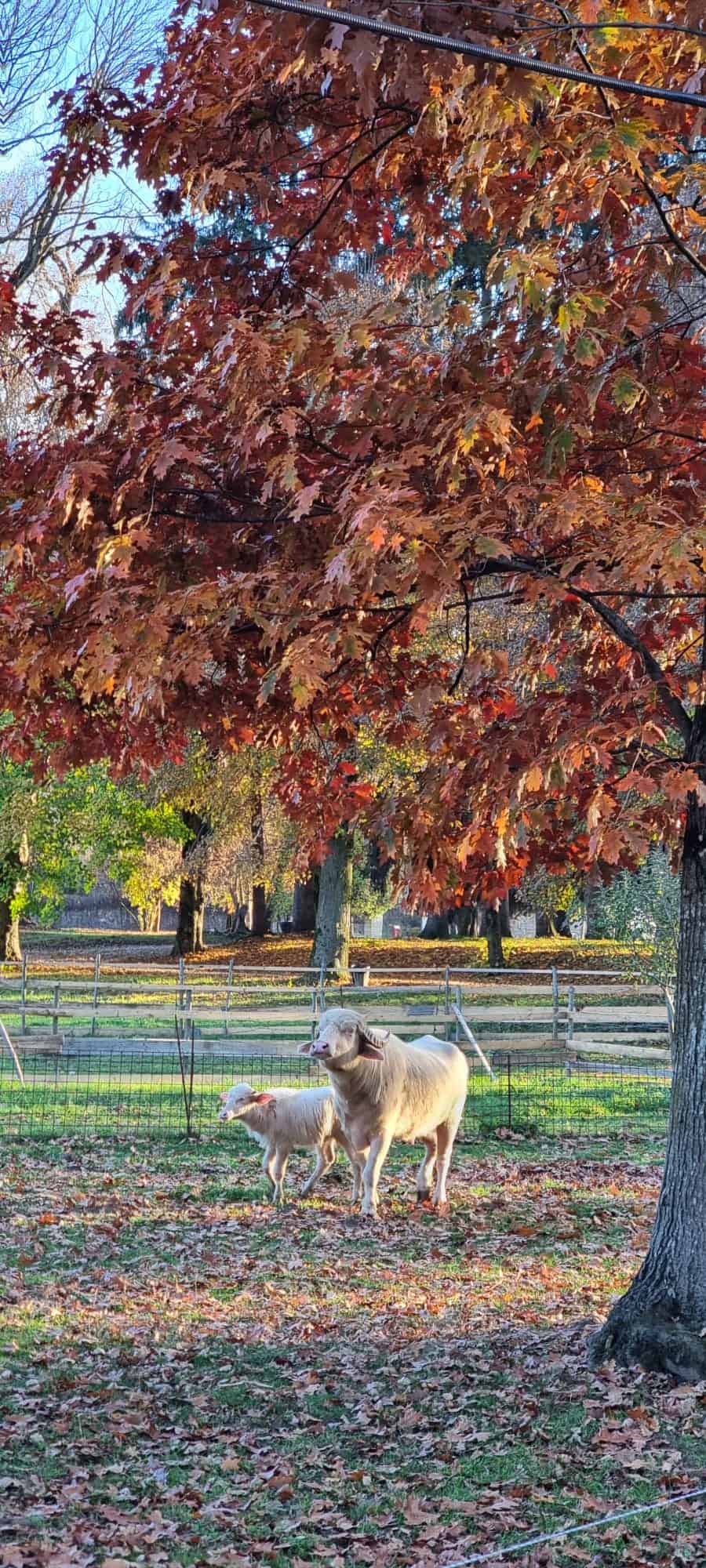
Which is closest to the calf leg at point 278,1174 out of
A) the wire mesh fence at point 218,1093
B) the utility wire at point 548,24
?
the wire mesh fence at point 218,1093

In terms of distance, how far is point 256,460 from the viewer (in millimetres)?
6207

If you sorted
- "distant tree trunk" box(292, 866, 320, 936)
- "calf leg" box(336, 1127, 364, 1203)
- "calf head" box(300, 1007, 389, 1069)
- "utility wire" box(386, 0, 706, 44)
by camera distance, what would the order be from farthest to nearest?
"distant tree trunk" box(292, 866, 320, 936) < "calf leg" box(336, 1127, 364, 1203) < "calf head" box(300, 1007, 389, 1069) < "utility wire" box(386, 0, 706, 44)

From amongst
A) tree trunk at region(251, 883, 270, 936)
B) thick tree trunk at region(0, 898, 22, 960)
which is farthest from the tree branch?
tree trunk at region(251, 883, 270, 936)

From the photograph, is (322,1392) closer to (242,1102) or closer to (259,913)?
(242,1102)

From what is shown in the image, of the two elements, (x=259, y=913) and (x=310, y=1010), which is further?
(x=259, y=913)

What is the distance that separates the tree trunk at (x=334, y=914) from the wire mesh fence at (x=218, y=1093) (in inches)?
329

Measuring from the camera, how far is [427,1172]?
11852 millimetres

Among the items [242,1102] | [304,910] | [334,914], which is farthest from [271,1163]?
[304,910]

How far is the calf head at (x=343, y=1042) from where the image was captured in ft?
34.8

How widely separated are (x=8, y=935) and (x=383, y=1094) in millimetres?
25784

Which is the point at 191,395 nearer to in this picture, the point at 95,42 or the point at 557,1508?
the point at 557,1508

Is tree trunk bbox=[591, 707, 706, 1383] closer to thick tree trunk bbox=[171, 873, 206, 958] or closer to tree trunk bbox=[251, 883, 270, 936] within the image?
thick tree trunk bbox=[171, 873, 206, 958]

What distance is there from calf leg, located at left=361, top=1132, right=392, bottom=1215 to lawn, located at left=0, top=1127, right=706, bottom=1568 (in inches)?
10.5

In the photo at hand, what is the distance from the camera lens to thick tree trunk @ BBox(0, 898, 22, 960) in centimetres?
3478
